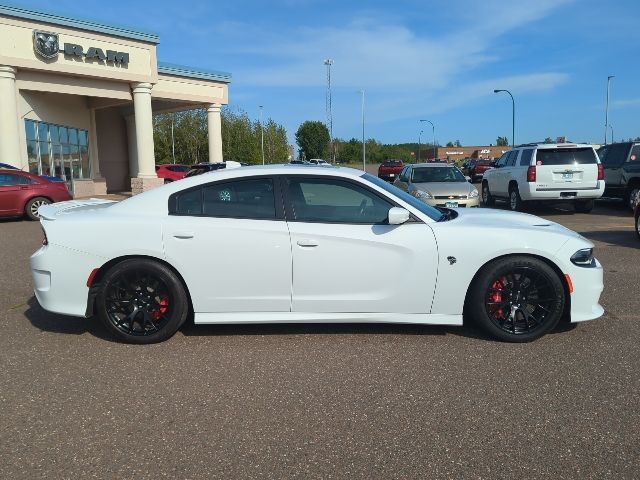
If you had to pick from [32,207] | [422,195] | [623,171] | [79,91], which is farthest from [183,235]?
[79,91]

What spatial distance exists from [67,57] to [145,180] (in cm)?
560

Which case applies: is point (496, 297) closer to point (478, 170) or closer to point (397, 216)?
point (397, 216)

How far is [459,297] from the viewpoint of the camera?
14.8 ft

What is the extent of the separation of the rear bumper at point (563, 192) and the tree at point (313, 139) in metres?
78.5

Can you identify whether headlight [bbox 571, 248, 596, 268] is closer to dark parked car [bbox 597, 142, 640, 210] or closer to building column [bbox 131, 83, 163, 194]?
dark parked car [bbox 597, 142, 640, 210]

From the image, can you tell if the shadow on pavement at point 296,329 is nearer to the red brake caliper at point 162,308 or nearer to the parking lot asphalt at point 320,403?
the parking lot asphalt at point 320,403

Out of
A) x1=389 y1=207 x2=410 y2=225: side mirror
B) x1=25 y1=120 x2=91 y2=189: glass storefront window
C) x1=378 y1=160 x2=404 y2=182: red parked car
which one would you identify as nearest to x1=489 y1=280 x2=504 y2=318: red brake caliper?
x1=389 y1=207 x2=410 y2=225: side mirror

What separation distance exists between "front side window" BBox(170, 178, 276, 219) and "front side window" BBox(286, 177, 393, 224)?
213mm

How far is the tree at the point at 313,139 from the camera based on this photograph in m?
92.4

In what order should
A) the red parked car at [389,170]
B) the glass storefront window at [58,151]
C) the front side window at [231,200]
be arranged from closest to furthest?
the front side window at [231,200] → the glass storefront window at [58,151] → the red parked car at [389,170]

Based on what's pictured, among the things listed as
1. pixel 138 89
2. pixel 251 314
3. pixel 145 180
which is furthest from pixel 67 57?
pixel 251 314

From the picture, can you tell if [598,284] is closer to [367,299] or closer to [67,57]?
[367,299]

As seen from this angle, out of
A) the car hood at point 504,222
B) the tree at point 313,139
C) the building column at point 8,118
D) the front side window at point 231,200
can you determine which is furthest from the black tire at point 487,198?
the tree at point 313,139

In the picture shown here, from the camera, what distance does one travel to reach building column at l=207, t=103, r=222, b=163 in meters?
29.4
